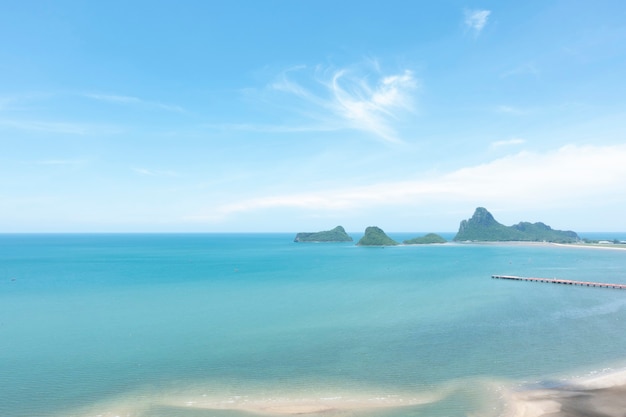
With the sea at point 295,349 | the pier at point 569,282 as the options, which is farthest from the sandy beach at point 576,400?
the pier at point 569,282

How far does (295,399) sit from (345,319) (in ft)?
74.5

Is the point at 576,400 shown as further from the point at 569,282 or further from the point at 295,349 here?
the point at 569,282

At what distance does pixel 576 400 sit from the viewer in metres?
25.1

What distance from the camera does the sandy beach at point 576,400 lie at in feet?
76.9

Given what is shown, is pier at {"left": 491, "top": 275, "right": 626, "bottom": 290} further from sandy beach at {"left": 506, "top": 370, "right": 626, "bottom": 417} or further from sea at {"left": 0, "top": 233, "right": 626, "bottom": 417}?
sandy beach at {"left": 506, "top": 370, "right": 626, "bottom": 417}

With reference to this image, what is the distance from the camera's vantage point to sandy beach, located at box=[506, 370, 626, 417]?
23.4 m

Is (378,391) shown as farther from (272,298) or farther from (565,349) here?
(272,298)

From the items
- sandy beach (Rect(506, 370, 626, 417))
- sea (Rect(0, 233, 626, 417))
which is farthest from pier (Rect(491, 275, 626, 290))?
sandy beach (Rect(506, 370, 626, 417))

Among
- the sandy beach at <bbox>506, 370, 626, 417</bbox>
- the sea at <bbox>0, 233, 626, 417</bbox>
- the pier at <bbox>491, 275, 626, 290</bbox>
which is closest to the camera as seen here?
the sandy beach at <bbox>506, 370, 626, 417</bbox>

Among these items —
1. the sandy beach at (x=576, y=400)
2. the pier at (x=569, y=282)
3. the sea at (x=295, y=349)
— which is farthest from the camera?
the pier at (x=569, y=282)

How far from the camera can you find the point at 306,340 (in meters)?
39.2

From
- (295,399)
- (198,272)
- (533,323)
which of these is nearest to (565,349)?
(533,323)

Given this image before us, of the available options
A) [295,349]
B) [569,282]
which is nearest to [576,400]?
[295,349]

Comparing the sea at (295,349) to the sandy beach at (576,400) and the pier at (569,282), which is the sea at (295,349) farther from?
the pier at (569,282)
